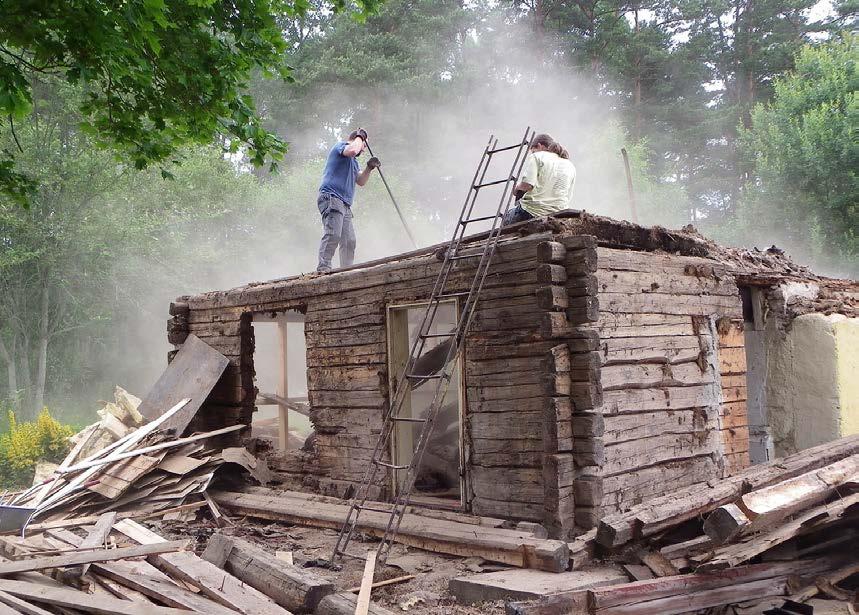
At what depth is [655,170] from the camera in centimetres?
3119

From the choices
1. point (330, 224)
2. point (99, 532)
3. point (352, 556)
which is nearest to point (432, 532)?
point (352, 556)

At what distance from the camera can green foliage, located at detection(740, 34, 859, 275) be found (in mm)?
21156

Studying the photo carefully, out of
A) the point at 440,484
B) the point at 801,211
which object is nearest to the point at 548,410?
the point at 440,484

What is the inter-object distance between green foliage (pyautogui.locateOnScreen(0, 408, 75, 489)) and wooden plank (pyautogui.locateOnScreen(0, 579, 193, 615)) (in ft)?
31.9

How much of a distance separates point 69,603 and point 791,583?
6303 millimetres

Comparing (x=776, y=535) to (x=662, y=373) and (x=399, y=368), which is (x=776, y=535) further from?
(x=399, y=368)

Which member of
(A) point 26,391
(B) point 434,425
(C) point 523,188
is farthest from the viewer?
(A) point 26,391

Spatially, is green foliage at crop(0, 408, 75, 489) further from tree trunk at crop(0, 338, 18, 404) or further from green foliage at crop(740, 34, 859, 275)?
green foliage at crop(740, 34, 859, 275)

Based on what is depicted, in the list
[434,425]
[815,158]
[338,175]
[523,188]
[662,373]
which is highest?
[815,158]

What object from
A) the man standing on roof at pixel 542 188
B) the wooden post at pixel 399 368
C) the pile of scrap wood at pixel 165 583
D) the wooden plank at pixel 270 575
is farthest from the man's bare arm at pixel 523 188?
the wooden plank at pixel 270 575

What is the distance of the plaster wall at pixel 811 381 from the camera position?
9.24 meters

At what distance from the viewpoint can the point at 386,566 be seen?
260 inches

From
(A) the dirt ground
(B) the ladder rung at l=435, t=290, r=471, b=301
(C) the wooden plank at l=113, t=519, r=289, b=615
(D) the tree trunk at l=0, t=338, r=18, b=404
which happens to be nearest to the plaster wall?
(B) the ladder rung at l=435, t=290, r=471, b=301

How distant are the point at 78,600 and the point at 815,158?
905 inches
